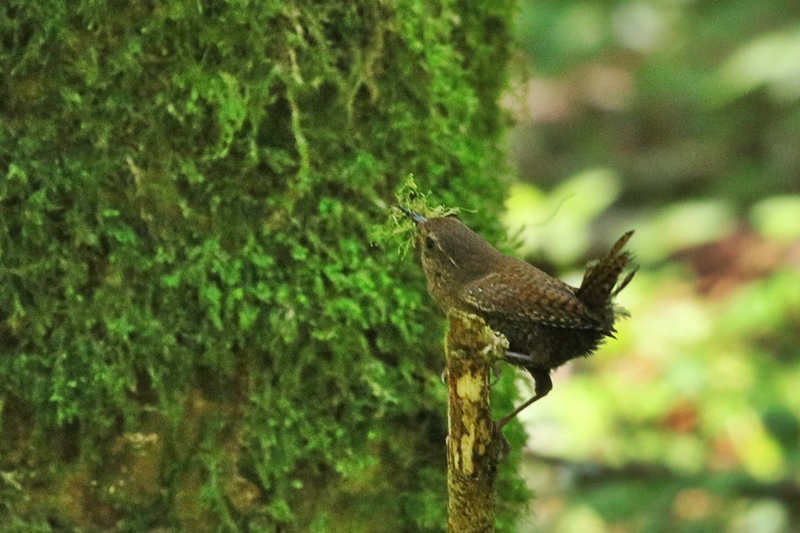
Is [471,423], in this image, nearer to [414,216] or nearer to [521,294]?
[521,294]

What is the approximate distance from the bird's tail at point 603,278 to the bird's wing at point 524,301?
4 cm

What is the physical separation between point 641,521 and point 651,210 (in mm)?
3751

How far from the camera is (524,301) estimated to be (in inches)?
61.1

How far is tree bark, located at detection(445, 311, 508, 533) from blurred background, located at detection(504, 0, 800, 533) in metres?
0.81

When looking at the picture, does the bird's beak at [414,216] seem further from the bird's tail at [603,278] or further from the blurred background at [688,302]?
the blurred background at [688,302]

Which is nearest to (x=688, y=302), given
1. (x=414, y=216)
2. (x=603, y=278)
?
(x=603, y=278)

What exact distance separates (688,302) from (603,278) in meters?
3.28

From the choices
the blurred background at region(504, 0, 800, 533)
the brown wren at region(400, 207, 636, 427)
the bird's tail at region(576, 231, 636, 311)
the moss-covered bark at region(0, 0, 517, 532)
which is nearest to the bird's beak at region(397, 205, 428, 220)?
the brown wren at region(400, 207, 636, 427)

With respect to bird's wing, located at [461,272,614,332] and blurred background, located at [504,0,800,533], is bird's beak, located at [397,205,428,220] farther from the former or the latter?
blurred background, located at [504,0,800,533]

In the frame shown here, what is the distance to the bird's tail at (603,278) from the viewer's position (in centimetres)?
155

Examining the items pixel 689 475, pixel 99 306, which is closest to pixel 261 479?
pixel 99 306

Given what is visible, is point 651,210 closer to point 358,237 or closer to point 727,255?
point 727,255

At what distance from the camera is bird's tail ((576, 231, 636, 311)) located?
5.10ft

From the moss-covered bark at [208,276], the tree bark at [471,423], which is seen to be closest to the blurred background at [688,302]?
the moss-covered bark at [208,276]
